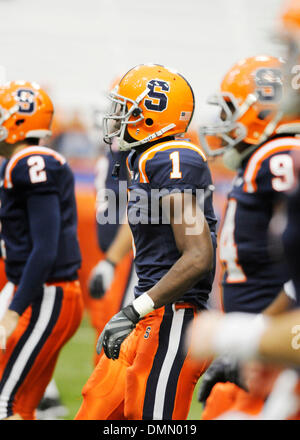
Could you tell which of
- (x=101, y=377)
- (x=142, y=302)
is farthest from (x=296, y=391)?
(x=101, y=377)

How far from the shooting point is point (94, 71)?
Answer: 1596 cm

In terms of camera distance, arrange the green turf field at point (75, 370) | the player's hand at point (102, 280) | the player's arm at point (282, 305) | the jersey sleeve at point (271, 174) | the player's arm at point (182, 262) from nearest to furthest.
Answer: the player's arm at point (282, 305)
the player's arm at point (182, 262)
the jersey sleeve at point (271, 174)
the player's hand at point (102, 280)
the green turf field at point (75, 370)

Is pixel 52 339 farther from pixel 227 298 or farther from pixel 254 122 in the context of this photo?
pixel 254 122

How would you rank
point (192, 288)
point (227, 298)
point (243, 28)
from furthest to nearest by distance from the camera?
point (243, 28) < point (227, 298) < point (192, 288)

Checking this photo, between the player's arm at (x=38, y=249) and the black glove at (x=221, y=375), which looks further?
the player's arm at (x=38, y=249)

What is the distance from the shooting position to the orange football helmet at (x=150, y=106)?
2857 mm

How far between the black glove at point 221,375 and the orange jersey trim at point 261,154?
2.68 ft

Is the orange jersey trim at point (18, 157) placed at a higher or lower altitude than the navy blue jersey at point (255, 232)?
higher

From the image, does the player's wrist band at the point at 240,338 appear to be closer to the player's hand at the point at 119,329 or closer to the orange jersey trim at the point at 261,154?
the player's hand at the point at 119,329

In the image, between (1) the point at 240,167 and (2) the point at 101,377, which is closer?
(2) the point at 101,377

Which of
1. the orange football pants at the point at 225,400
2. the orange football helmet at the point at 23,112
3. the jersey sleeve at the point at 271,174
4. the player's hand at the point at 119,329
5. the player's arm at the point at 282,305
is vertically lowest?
the orange football pants at the point at 225,400

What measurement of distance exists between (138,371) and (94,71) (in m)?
13.9

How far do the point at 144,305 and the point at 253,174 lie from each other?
76 centimetres

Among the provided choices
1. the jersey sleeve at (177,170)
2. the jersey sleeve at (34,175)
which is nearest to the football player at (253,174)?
the jersey sleeve at (177,170)
